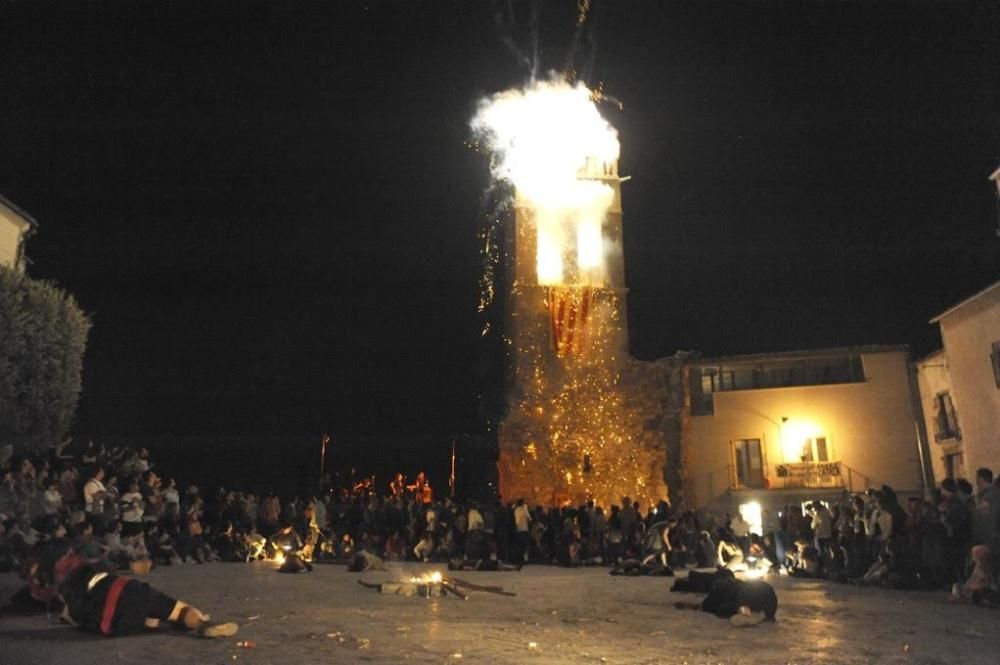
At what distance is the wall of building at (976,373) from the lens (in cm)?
1706

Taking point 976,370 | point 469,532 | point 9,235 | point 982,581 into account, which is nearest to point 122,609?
point 982,581

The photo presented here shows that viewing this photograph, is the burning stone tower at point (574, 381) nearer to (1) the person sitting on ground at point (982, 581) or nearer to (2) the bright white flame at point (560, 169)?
(2) the bright white flame at point (560, 169)

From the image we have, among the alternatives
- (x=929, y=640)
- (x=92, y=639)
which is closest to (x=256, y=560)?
(x=92, y=639)

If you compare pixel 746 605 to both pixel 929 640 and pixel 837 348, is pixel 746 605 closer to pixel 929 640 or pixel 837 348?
pixel 929 640

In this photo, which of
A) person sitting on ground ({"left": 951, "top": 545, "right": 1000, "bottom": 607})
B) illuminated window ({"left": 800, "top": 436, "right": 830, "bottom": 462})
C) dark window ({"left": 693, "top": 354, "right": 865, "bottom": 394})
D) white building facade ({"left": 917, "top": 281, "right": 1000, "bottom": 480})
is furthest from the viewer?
dark window ({"left": 693, "top": 354, "right": 865, "bottom": 394})

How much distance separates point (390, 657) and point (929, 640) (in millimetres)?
4220

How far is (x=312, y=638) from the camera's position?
18.3ft

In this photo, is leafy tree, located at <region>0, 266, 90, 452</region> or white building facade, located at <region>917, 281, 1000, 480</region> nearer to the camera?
white building facade, located at <region>917, 281, 1000, 480</region>

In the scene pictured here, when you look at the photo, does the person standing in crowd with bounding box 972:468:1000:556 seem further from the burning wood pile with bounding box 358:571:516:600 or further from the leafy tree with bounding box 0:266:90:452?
the leafy tree with bounding box 0:266:90:452

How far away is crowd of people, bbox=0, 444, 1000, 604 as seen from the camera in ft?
31.7

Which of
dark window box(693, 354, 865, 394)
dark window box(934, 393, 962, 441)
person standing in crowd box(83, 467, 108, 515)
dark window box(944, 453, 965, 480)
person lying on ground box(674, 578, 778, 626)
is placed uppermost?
Result: dark window box(693, 354, 865, 394)

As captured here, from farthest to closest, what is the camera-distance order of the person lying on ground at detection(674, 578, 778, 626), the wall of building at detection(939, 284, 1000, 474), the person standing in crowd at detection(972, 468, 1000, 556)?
the wall of building at detection(939, 284, 1000, 474)
the person standing in crowd at detection(972, 468, 1000, 556)
the person lying on ground at detection(674, 578, 778, 626)

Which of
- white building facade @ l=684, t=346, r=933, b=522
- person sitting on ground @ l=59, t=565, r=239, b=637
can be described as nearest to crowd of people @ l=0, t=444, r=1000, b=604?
person sitting on ground @ l=59, t=565, r=239, b=637

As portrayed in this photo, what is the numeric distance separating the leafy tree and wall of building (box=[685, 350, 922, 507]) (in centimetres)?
1902
